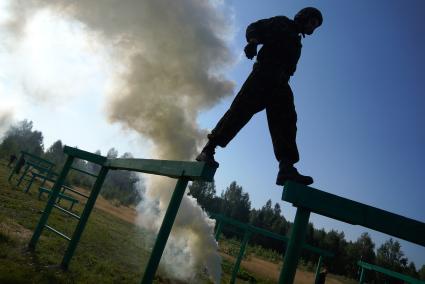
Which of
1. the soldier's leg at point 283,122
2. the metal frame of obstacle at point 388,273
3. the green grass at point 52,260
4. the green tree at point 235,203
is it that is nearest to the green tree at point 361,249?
the green tree at point 235,203

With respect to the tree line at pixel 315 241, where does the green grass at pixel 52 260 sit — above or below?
below

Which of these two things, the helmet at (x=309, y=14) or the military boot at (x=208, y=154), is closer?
the military boot at (x=208, y=154)

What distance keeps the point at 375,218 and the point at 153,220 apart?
18.6 meters

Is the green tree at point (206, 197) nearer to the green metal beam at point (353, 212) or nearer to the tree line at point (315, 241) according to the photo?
the tree line at point (315, 241)

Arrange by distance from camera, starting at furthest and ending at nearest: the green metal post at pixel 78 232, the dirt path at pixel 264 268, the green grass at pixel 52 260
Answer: the dirt path at pixel 264 268 → the green metal post at pixel 78 232 → the green grass at pixel 52 260

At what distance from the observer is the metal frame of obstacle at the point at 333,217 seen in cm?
161

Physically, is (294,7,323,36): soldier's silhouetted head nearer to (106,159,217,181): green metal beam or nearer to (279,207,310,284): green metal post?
(106,159,217,181): green metal beam

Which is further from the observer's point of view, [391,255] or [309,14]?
[391,255]

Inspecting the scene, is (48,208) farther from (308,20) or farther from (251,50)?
(308,20)

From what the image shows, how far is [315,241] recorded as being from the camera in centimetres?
6012

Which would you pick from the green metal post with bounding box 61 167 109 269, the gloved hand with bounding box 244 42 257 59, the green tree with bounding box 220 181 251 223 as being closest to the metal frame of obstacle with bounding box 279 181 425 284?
the gloved hand with bounding box 244 42 257 59

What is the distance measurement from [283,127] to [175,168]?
3.41ft

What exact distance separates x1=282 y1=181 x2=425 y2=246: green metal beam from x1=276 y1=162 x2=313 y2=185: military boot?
105 cm

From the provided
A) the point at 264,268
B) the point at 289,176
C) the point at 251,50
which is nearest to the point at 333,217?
the point at 289,176
